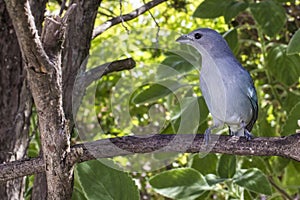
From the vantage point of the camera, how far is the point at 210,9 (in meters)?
1.25

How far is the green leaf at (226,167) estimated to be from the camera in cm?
117

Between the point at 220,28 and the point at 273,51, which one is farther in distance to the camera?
the point at 220,28

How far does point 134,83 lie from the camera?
5.99ft

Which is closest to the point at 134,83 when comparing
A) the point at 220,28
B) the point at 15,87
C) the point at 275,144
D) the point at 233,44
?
the point at 220,28

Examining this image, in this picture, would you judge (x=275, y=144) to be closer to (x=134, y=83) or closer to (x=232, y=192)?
(x=232, y=192)

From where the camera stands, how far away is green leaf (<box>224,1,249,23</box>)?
1.20 meters

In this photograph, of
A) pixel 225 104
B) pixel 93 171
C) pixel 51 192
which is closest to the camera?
pixel 51 192

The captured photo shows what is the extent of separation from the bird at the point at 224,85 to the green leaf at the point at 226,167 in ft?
0.24

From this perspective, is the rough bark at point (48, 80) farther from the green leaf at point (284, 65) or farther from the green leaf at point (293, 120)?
the green leaf at point (284, 65)

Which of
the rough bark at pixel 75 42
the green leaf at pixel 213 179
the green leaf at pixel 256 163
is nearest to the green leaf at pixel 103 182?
the rough bark at pixel 75 42

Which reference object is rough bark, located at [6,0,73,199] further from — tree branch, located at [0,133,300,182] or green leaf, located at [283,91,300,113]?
green leaf, located at [283,91,300,113]

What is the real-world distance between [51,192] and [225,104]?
1.49 feet

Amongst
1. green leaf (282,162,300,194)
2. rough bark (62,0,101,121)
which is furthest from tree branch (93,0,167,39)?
green leaf (282,162,300,194)

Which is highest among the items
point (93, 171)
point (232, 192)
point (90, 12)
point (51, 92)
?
point (90, 12)
